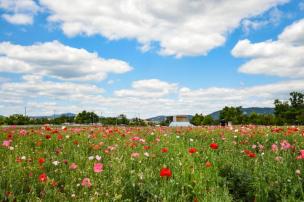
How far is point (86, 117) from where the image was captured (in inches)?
6102

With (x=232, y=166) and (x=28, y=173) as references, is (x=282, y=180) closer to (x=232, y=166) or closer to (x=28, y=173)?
(x=232, y=166)

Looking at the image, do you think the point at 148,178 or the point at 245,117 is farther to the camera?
the point at 245,117

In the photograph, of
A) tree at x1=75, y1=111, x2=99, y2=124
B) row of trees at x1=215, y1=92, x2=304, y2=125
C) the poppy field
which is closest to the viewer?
the poppy field

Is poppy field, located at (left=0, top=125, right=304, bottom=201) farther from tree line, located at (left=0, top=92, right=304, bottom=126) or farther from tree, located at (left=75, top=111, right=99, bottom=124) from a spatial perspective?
tree, located at (left=75, top=111, right=99, bottom=124)

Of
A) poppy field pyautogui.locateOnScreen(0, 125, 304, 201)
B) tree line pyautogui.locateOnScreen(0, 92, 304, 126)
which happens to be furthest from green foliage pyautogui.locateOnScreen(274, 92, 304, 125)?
poppy field pyautogui.locateOnScreen(0, 125, 304, 201)

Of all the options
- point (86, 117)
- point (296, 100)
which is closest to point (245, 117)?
point (296, 100)

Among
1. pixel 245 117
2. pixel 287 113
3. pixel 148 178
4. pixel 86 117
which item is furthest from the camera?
pixel 86 117

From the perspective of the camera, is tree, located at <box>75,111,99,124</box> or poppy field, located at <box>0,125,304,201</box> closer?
poppy field, located at <box>0,125,304,201</box>

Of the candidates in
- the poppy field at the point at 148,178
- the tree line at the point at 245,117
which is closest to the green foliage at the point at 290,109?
the tree line at the point at 245,117

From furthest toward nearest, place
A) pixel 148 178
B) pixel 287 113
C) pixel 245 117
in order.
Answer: pixel 245 117
pixel 287 113
pixel 148 178

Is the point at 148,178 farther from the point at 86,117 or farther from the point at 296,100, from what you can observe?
the point at 86,117

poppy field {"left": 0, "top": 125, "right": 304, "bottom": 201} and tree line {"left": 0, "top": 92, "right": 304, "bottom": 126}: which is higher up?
tree line {"left": 0, "top": 92, "right": 304, "bottom": 126}

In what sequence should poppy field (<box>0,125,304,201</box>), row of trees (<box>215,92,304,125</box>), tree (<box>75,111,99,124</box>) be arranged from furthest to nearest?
tree (<box>75,111,99,124</box>), row of trees (<box>215,92,304,125</box>), poppy field (<box>0,125,304,201</box>)

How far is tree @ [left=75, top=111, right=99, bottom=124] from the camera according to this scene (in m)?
151
